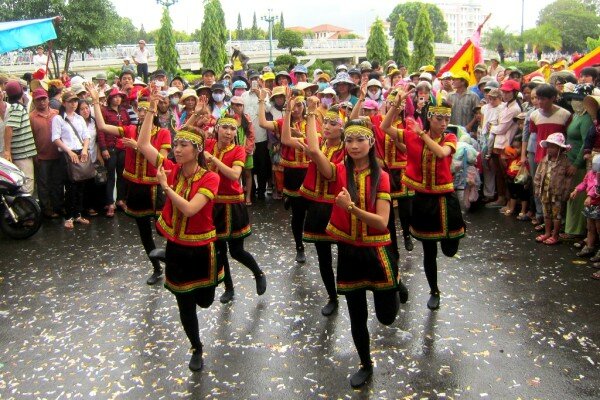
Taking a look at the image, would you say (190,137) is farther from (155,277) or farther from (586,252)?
(586,252)

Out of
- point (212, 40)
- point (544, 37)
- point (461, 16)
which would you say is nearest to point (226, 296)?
point (212, 40)

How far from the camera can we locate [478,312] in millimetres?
5523

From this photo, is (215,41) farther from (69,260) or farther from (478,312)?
(478,312)

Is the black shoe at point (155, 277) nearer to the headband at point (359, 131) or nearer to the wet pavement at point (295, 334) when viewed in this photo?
the wet pavement at point (295, 334)

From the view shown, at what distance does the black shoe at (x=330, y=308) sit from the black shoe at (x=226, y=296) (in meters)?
0.97

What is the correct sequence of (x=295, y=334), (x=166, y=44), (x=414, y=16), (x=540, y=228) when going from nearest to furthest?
(x=295, y=334) → (x=540, y=228) → (x=166, y=44) → (x=414, y=16)

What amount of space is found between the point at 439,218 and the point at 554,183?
2836 millimetres

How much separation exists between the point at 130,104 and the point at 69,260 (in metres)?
3.20

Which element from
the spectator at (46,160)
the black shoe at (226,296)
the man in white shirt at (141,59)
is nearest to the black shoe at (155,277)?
the black shoe at (226,296)

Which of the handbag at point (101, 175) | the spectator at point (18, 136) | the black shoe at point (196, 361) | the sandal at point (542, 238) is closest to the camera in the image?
the black shoe at point (196, 361)

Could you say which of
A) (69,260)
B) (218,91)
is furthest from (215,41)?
(69,260)

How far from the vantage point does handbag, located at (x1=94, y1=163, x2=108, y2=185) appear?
29.9 ft

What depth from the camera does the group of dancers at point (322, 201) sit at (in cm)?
419

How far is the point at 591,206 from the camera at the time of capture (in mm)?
6711
